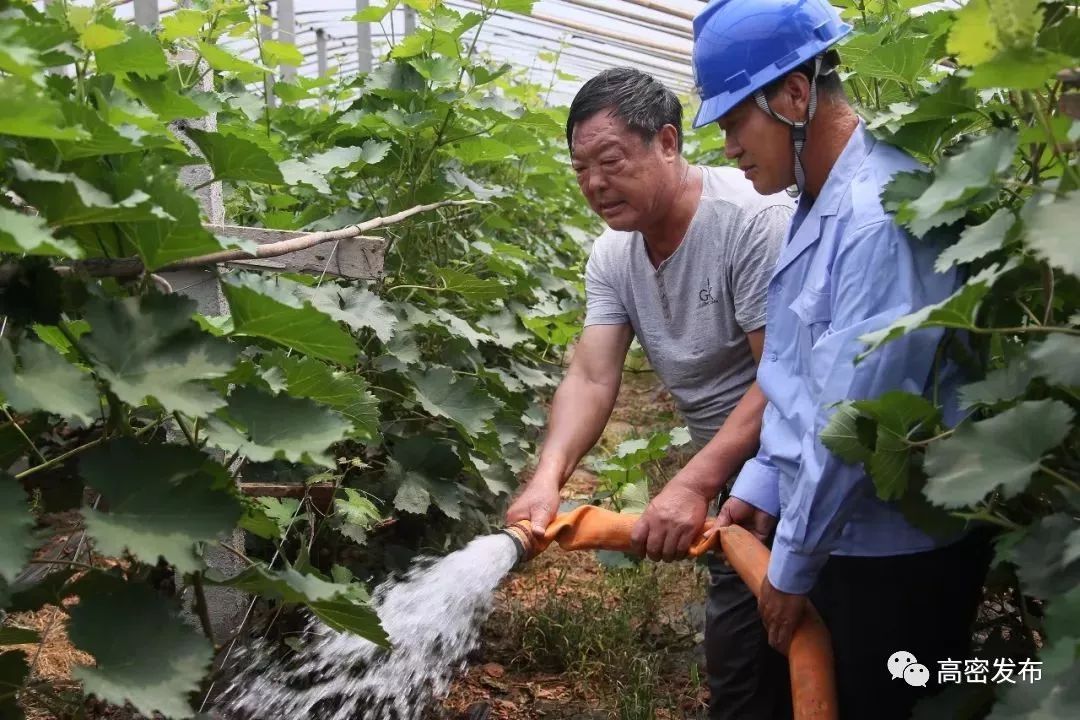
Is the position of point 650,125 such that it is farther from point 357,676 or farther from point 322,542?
point 357,676

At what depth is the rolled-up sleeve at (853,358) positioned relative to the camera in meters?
1.78

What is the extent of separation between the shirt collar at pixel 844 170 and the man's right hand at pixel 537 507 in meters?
0.94

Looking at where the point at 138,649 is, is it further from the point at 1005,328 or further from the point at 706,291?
the point at 706,291

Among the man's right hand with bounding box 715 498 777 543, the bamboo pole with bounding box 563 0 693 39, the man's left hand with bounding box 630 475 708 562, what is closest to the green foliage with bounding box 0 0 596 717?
the man's left hand with bounding box 630 475 708 562

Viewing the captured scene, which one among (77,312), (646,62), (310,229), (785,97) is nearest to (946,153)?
(785,97)

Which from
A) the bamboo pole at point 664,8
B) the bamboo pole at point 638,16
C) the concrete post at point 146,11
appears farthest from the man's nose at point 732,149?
the bamboo pole at point 638,16

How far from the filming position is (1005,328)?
4.73ft

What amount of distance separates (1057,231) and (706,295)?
1648mm

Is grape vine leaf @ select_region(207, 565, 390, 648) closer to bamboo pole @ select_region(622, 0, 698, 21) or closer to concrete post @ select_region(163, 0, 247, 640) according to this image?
concrete post @ select_region(163, 0, 247, 640)

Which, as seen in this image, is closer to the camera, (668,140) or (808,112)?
(808,112)

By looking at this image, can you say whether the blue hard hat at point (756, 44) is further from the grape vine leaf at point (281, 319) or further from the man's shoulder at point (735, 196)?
the grape vine leaf at point (281, 319)

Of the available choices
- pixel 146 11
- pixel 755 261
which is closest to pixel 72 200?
pixel 755 261

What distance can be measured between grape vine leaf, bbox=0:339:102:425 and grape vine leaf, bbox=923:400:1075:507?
3.58 feet

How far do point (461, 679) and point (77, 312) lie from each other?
210cm
